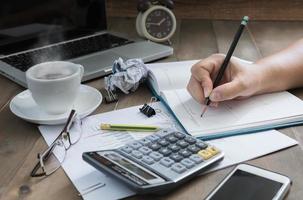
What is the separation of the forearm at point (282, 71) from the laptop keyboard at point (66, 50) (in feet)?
1.36

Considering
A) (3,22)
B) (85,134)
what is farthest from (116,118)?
(3,22)

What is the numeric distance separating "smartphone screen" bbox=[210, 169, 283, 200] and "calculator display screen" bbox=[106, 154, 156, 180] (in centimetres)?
8

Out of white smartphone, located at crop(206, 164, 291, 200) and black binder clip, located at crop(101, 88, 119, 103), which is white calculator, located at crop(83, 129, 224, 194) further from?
black binder clip, located at crop(101, 88, 119, 103)

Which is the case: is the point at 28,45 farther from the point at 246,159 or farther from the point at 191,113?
the point at 246,159

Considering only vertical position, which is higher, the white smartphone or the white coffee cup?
the white coffee cup

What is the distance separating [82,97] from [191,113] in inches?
8.4

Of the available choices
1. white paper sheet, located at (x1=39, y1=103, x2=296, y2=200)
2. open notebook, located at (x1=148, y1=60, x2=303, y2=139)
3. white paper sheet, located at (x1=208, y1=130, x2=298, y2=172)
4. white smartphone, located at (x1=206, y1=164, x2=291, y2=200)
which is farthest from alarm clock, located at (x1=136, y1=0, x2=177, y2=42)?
white smartphone, located at (x1=206, y1=164, x2=291, y2=200)

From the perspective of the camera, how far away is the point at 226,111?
0.77 metres

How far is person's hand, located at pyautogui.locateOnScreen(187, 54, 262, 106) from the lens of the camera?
0.76m

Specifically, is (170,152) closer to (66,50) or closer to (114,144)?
(114,144)

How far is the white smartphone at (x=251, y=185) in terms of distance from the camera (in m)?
0.54

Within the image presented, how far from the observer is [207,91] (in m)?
0.76

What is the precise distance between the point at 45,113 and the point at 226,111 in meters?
0.31

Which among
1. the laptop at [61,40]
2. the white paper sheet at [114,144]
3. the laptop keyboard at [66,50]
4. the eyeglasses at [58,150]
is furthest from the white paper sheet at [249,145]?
the laptop keyboard at [66,50]
